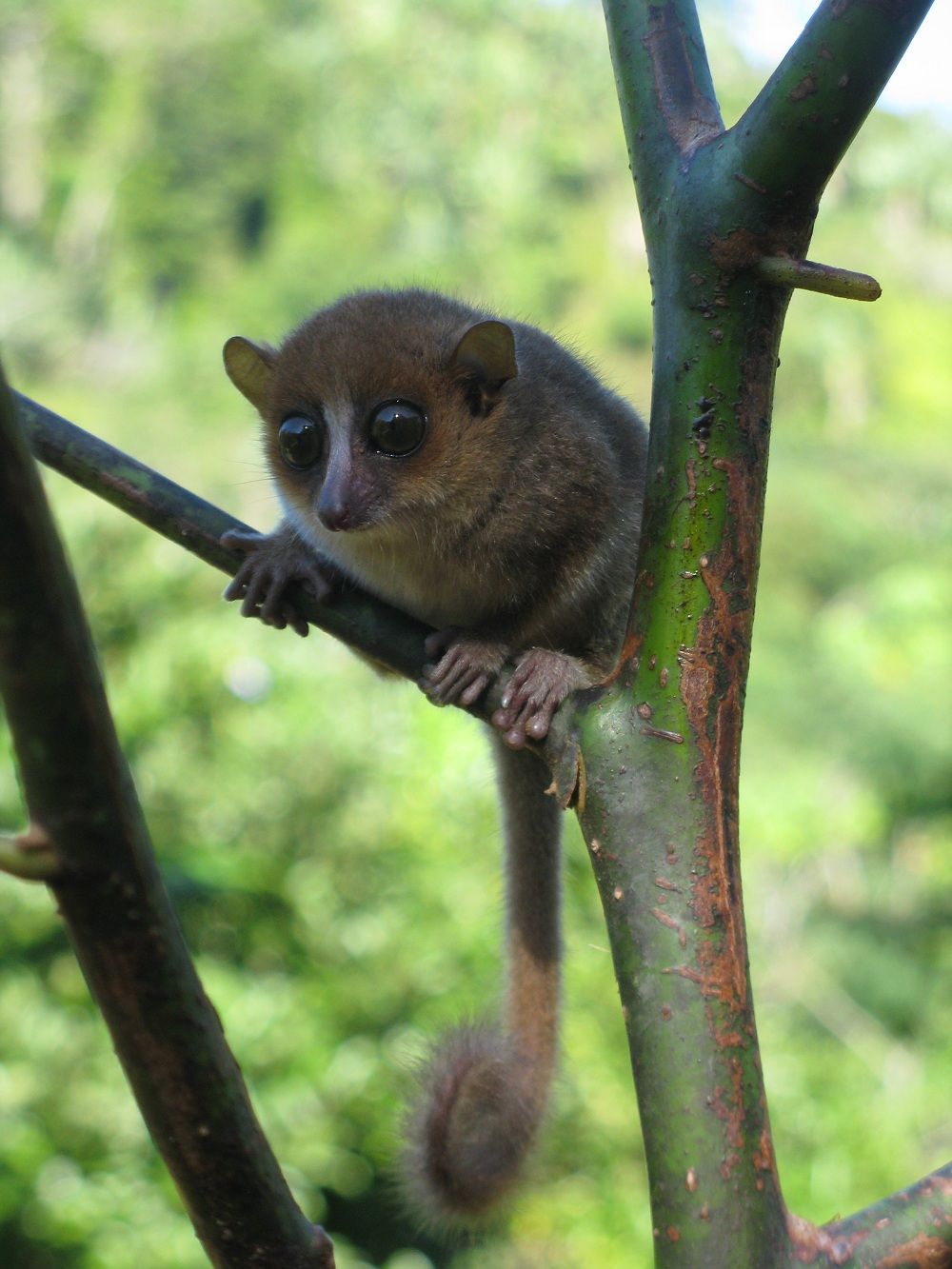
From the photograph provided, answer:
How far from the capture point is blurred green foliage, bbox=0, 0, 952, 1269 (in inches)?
187

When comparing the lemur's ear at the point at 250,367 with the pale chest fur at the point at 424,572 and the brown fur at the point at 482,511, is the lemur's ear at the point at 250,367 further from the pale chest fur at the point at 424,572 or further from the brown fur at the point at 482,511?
the pale chest fur at the point at 424,572

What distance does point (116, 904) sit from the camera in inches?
37.9

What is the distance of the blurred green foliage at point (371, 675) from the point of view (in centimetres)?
476

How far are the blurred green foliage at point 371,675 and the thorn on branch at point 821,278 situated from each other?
4.23 feet

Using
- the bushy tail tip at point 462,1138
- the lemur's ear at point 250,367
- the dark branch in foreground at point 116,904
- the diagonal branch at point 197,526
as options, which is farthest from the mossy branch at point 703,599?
the lemur's ear at point 250,367

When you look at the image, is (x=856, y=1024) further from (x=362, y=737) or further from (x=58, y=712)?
(x=58, y=712)

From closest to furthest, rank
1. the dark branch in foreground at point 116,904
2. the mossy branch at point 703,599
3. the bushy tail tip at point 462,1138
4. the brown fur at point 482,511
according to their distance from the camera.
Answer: the dark branch in foreground at point 116,904 < the mossy branch at point 703,599 < the bushy tail tip at point 462,1138 < the brown fur at point 482,511

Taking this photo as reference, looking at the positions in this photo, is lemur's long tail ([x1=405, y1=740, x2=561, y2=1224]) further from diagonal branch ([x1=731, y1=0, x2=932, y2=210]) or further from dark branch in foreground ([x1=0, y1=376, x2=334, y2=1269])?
diagonal branch ([x1=731, y1=0, x2=932, y2=210])

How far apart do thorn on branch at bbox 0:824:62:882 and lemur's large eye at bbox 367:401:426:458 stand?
155 cm

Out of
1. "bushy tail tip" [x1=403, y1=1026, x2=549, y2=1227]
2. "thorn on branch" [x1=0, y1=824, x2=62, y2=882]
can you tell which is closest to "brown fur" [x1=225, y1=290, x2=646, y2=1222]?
"bushy tail tip" [x1=403, y1=1026, x2=549, y2=1227]

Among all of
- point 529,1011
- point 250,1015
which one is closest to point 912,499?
point 250,1015

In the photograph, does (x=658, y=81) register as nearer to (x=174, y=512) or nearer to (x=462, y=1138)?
(x=174, y=512)

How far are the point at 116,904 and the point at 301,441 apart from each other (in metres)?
1.59

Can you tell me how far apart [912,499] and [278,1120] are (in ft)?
53.9
